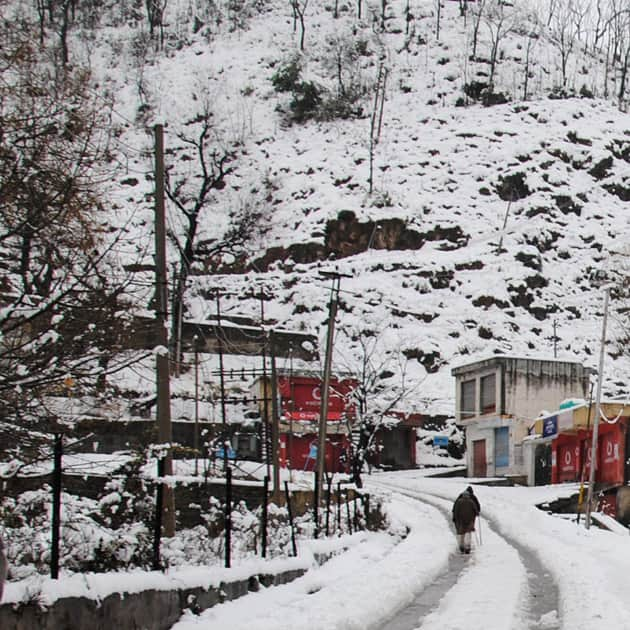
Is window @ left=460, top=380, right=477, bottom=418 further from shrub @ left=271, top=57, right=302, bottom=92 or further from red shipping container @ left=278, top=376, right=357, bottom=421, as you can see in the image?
shrub @ left=271, top=57, right=302, bottom=92

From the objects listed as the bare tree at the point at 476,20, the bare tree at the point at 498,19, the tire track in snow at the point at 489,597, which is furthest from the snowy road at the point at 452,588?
the bare tree at the point at 498,19

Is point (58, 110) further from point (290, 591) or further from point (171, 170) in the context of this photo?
point (171, 170)

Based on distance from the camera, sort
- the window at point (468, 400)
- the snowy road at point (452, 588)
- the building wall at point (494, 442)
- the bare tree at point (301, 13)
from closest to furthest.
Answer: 1. the snowy road at point (452, 588)
2. the building wall at point (494, 442)
3. the window at point (468, 400)
4. the bare tree at point (301, 13)

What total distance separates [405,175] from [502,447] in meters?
40.5

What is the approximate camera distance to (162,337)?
12445 mm

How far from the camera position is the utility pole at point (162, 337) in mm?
12477

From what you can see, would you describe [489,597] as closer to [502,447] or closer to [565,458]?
[565,458]

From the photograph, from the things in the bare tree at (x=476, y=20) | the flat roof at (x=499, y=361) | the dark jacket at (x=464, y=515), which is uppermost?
the bare tree at (x=476, y=20)

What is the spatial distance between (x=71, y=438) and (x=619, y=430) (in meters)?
30.3

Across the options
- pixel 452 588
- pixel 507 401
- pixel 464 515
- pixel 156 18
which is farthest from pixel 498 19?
pixel 452 588

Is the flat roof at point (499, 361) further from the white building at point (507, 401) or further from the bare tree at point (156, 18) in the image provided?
the bare tree at point (156, 18)

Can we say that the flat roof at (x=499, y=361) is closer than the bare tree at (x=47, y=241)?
No

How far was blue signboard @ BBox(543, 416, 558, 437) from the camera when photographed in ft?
126

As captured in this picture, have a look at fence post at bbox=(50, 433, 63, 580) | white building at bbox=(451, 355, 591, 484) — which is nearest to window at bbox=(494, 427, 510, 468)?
white building at bbox=(451, 355, 591, 484)
